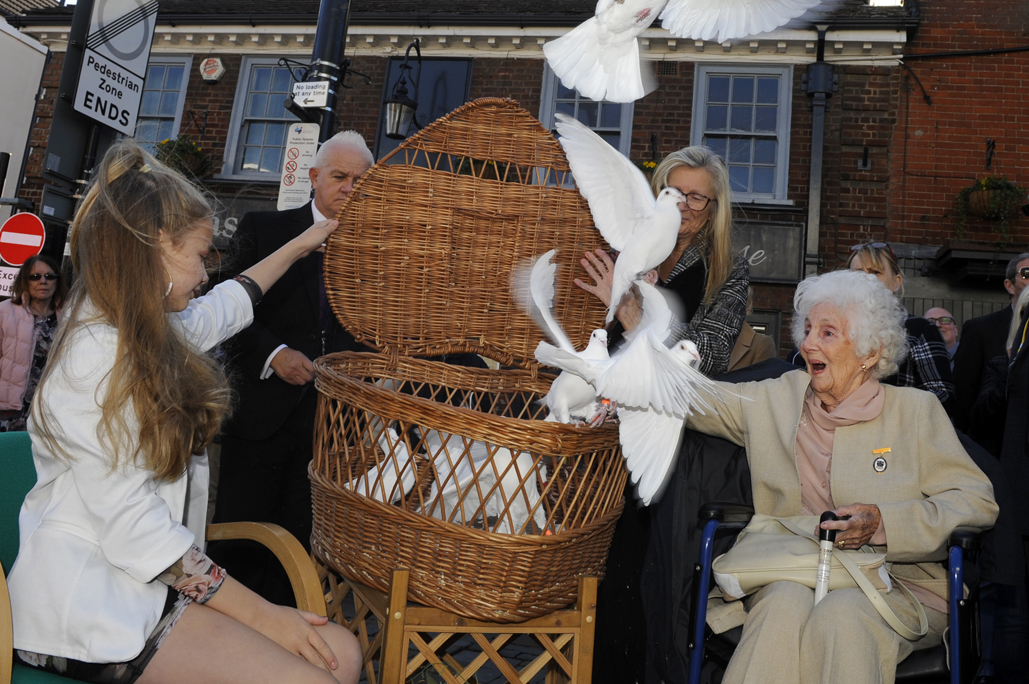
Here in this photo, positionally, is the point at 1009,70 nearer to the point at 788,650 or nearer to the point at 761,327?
the point at 761,327

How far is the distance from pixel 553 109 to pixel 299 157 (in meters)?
4.86

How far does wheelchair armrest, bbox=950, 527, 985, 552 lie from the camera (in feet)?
6.05

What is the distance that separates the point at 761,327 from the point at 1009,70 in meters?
3.72

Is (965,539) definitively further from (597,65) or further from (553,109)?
(553,109)

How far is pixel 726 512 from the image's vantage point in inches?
83.7

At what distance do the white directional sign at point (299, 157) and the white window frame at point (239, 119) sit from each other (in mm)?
4978

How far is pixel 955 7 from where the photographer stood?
8.41m

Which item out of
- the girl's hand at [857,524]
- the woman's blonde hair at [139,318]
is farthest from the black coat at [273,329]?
the girl's hand at [857,524]

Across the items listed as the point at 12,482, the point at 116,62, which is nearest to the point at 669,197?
the point at 12,482

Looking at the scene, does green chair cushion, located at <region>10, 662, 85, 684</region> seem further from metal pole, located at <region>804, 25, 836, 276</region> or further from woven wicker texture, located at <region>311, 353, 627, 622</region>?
metal pole, located at <region>804, 25, 836, 276</region>

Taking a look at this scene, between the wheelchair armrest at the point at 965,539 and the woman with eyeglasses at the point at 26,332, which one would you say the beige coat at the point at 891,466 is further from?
the woman with eyeglasses at the point at 26,332

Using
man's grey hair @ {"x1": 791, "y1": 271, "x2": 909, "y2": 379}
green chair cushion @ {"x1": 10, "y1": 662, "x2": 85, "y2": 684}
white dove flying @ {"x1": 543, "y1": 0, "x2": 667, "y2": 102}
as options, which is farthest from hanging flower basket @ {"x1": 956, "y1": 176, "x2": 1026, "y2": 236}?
green chair cushion @ {"x1": 10, "y1": 662, "x2": 85, "y2": 684}

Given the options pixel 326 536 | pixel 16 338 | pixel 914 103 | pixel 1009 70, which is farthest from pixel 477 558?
pixel 1009 70

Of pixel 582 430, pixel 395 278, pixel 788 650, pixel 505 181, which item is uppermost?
pixel 505 181
